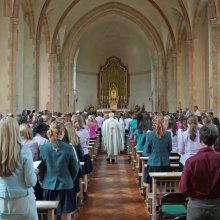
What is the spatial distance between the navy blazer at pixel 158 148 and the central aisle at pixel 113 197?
42.1 inches

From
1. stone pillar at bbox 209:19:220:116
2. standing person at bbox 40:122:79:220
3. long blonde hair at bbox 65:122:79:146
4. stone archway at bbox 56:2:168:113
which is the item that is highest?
stone archway at bbox 56:2:168:113

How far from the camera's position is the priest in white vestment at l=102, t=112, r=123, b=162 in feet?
49.3

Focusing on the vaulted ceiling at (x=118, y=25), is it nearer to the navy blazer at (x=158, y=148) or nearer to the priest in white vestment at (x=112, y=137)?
the priest in white vestment at (x=112, y=137)

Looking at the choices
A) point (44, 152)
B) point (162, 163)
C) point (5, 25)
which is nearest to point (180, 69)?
point (5, 25)

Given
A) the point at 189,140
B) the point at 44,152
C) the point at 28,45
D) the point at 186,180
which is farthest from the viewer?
the point at 28,45

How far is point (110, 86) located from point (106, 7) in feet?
28.7

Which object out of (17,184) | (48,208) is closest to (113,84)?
(48,208)

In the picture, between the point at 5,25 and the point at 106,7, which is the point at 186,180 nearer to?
the point at 5,25

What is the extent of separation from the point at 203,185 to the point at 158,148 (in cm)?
373

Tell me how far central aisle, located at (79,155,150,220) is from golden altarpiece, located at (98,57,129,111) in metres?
22.6

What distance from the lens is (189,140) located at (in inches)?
275

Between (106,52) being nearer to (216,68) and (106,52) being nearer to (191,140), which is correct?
(216,68)

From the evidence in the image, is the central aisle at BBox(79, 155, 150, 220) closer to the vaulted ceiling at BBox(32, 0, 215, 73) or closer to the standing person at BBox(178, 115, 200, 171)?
the standing person at BBox(178, 115, 200, 171)

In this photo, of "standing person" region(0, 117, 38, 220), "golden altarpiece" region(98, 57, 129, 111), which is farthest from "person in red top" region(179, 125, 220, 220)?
"golden altarpiece" region(98, 57, 129, 111)
